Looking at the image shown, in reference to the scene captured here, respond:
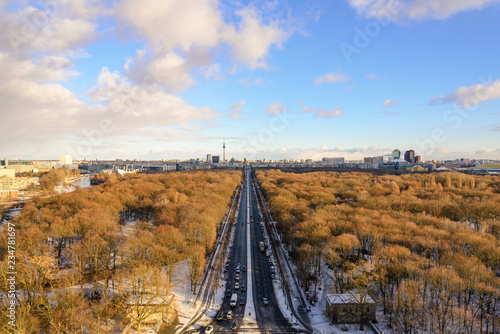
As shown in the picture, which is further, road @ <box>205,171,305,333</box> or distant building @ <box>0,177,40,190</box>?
distant building @ <box>0,177,40,190</box>

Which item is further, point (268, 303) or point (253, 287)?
point (253, 287)

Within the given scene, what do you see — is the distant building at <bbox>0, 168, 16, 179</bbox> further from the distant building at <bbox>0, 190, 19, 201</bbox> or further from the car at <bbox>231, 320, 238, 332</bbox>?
the car at <bbox>231, 320, 238, 332</bbox>

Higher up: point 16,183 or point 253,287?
point 16,183

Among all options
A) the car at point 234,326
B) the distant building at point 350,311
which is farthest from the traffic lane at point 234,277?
the distant building at point 350,311

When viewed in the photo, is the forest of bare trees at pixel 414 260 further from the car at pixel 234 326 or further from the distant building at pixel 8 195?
the distant building at pixel 8 195

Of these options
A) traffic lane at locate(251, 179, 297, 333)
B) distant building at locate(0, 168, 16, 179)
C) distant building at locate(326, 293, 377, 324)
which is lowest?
traffic lane at locate(251, 179, 297, 333)

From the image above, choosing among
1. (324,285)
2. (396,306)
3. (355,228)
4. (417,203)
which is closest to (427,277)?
(396,306)

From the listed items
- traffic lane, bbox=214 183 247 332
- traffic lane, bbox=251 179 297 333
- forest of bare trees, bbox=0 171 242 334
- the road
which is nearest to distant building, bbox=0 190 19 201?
forest of bare trees, bbox=0 171 242 334

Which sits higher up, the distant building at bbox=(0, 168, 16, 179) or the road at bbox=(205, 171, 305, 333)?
the distant building at bbox=(0, 168, 16, 179)

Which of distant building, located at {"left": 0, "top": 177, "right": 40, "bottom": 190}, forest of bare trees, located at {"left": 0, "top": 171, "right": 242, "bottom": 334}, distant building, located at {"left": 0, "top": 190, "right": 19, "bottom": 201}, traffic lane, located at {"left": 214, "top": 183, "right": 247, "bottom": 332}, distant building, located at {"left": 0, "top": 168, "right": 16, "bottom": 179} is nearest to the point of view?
forest of bare trees, located at {"left": 0, "top": 171, "right": 242, "bottom": 334}

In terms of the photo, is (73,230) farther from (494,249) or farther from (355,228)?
(494,249)

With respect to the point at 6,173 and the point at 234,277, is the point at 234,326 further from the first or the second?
the point at 6,173

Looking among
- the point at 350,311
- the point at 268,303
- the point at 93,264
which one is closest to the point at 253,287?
the point at 268,303
